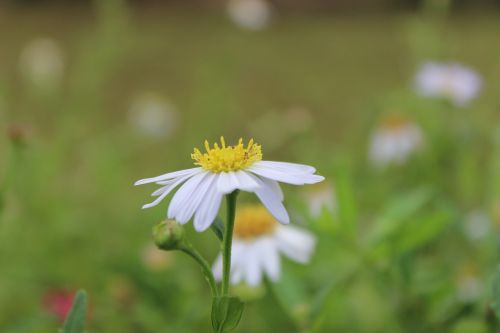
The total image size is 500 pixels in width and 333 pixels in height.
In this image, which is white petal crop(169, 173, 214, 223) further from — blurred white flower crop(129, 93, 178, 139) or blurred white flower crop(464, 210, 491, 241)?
blurred white flower crop(129, 93, 178, 139)

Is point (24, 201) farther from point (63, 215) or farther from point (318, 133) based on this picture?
point (318, 133)

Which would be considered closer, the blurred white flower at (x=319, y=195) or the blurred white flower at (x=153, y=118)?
the blurred white flower at (x=319, y=195)

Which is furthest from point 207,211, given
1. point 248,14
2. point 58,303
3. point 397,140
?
point 248,14

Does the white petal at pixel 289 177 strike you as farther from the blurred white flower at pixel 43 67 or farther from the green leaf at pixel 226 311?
the blurred white flower at pixel 43 67

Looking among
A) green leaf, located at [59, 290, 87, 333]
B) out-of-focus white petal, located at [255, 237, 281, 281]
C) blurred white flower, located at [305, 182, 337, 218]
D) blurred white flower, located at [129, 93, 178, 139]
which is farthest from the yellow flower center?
blurred white flower, located at [129, 93, 178, 139]

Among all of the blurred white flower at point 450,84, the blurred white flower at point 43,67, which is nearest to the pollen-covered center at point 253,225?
the blurred white flower at point 450,84

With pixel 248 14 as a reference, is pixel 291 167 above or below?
below

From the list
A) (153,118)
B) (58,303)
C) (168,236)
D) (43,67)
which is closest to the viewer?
(168,236)

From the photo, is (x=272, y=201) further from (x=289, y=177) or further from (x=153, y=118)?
(x=153, y=118)
